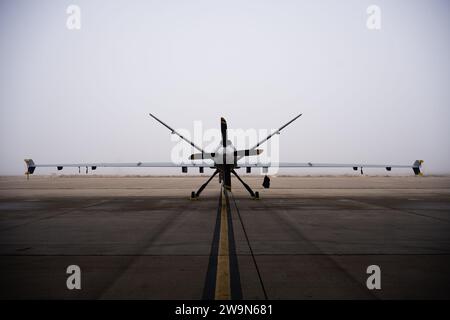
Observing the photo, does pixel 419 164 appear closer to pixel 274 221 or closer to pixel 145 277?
pixel 274 221

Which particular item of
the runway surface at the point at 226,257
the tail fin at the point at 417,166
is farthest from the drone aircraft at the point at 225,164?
the runway surface at the point at 226,257

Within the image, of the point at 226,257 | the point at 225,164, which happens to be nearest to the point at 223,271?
the point at 226,257

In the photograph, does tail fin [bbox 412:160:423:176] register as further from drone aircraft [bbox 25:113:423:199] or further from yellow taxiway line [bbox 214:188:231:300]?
yellow taxiway line [bbox 214:188:231:300]

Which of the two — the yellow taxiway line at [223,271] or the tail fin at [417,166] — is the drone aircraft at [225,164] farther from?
the yellow taxiway line at [223,271]

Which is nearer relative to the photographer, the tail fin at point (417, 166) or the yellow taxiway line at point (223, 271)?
the yellow taxiway line at point (223, 271)

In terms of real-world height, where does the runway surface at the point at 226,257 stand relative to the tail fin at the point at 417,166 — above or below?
below

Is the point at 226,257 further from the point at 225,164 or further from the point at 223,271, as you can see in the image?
the point at 225,164

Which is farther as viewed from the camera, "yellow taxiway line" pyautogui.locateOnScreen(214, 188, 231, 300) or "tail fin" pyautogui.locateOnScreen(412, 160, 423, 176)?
"tail fin" pyautogui.locateOnScreen(412, 160, 423, 176)

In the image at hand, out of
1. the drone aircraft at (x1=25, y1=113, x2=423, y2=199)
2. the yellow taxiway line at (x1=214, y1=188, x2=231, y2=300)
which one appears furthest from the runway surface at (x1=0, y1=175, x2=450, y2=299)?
the drone aircraft at (x1=25, y1=113, x2=423, y2=199)

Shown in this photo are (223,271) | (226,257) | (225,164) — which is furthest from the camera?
(225,164)

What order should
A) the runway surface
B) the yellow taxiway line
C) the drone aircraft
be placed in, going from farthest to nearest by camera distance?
the drone aircraft < the runway surface < the yellow taxiway line

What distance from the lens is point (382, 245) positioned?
817cm
